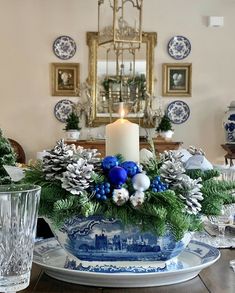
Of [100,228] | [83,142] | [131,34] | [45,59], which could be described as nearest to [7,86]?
[45,59]

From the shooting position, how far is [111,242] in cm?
100

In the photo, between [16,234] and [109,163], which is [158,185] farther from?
[16,234]

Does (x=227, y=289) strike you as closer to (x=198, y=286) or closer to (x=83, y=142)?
(x=198, y=286)

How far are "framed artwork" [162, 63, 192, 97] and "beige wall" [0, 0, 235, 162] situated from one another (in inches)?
2.5

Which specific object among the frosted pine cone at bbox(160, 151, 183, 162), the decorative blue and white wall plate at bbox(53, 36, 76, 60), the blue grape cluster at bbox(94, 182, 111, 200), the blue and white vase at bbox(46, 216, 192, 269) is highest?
the decorative blue and white wall plate at bbox(53, 36, 76, 60)

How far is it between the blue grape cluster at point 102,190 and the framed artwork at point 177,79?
4943 mm

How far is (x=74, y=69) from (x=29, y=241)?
5011mm

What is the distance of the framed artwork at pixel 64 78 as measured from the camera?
5773 mm

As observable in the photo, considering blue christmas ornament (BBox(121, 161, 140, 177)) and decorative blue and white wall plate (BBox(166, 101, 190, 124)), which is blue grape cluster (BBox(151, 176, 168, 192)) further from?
decorative blue and white wall plate (BBox(166, 101, 190, 124))

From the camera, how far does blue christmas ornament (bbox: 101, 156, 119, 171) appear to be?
1.00 meters

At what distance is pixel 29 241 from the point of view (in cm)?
89

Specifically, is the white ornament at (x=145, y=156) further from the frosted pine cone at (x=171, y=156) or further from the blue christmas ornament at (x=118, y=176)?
the blue christmas ornament at (x=118, y=176)

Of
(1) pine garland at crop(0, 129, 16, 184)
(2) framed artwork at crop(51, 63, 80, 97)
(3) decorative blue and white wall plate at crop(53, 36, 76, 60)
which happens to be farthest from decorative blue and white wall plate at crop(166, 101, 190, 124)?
(1) pine garland at crop(0, 129, 16, 184)

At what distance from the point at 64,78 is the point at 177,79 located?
4.13 ft
